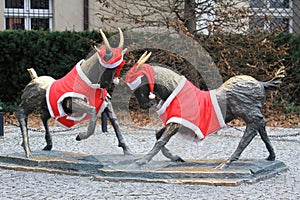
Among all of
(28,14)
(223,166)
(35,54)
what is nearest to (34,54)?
(35,54)

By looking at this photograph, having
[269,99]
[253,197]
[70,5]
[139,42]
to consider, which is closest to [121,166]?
[253,197]

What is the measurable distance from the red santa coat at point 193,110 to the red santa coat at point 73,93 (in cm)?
99

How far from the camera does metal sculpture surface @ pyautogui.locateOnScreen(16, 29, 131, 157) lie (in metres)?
7.85

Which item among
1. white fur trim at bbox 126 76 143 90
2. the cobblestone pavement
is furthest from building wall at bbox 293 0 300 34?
white fur trim at bbox 126 76 143 90

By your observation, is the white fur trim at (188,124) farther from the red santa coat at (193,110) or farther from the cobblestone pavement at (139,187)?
the cobblestone pavement at (139,187)

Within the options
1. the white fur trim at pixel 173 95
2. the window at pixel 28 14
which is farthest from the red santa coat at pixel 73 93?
the window at pixel 28 14

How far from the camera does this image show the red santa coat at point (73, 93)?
Result: 816 cm

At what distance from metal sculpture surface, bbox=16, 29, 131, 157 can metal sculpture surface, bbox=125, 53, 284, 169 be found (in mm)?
441

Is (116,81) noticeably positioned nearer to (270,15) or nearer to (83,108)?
(83,108)

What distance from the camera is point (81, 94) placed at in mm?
8156

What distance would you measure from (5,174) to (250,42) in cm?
832

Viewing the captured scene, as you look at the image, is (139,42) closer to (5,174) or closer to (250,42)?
(250,42)

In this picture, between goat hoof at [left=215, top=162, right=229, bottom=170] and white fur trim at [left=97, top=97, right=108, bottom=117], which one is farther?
white fur trim at [left=97, top=97, right=108, bottom=117]

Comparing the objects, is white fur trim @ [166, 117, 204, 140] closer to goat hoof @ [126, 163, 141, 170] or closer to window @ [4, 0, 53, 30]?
goat hoof @ [126, 163, 141, 170]
